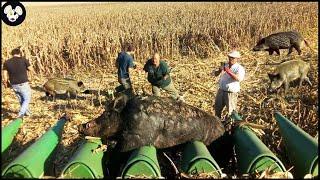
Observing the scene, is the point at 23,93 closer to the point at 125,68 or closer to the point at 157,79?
the point at 125,68

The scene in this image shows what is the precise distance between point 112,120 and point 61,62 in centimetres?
959

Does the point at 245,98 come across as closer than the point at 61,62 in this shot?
Yes

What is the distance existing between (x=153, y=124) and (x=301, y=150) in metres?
2.26

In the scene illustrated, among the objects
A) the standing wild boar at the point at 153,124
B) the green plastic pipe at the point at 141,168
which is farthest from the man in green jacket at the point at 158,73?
the green plastic pipe at the point at 141,168

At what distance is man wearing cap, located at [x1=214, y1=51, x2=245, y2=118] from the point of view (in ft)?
28.3

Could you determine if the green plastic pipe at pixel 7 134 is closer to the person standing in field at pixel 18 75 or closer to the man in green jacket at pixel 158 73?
the person standing in field at pixel 18 75

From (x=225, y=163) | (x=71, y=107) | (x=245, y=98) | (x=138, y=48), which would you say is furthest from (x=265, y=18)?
(x=225, y=163)

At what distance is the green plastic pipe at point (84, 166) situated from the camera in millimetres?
5570

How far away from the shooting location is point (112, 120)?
7172mm

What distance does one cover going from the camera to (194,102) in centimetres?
1189

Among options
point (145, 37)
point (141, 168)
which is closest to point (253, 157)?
point (141, 168)

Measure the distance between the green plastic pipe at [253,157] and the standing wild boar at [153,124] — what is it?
666 millimetres

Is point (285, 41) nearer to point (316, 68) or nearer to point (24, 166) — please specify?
point (316, 68)

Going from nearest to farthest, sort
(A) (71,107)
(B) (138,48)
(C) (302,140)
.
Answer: (C) (302,140), (A) (71,107), (B) (138,48)
